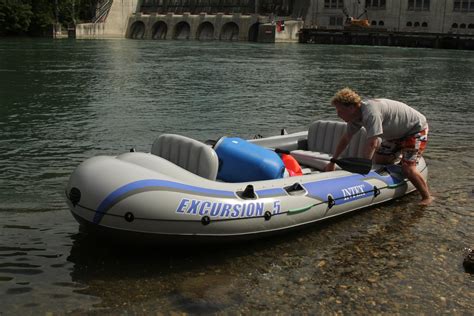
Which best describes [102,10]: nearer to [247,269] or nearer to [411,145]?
[411,145]

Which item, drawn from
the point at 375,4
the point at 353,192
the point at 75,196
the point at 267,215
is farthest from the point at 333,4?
the point at 75,196

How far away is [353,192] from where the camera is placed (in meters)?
7.73

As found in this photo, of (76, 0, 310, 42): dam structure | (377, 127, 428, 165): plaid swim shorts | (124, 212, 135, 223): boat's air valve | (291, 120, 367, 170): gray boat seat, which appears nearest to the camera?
(124, 212, 135, 223): boat's air valve

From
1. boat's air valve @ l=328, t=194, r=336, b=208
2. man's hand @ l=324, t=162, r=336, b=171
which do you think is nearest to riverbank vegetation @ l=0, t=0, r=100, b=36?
man's hand @ l=324, t=162, r=336, b=171

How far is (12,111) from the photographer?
18438mm

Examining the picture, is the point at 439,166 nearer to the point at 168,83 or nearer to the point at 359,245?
the point at 359,245

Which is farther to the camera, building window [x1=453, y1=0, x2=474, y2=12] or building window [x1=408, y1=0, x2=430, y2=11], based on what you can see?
building window [x1=408, y1=0, x2=430, y2=11]

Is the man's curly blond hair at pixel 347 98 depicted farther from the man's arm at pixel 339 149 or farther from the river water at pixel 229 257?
the river water at pixel 229 257

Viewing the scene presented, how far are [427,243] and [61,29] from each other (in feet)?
317

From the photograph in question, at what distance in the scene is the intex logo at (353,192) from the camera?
762cm

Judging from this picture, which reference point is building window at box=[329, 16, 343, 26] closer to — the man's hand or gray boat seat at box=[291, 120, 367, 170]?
gray boat seat at box=[291, 120, 367, 170]

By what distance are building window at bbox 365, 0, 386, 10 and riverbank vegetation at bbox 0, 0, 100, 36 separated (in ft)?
166

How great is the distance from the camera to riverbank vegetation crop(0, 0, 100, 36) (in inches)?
3398

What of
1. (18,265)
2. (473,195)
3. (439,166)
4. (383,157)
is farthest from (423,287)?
(439,166)
